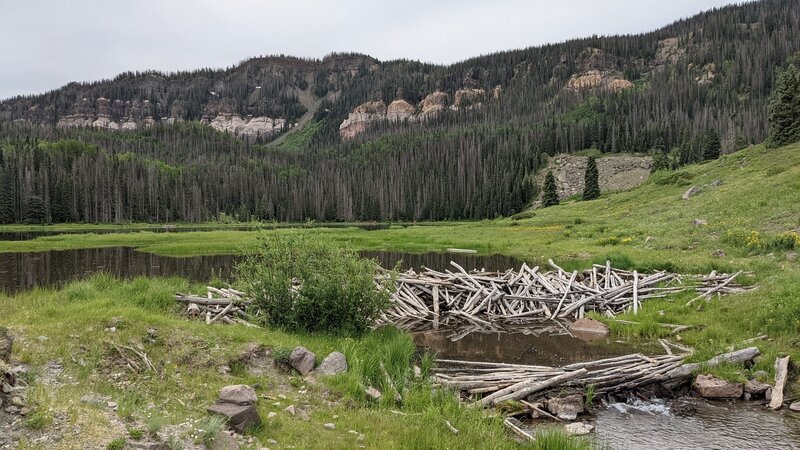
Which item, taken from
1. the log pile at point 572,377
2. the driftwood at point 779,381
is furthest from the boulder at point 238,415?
the driftwood at point 779,381

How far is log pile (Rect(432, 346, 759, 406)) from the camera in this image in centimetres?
1251

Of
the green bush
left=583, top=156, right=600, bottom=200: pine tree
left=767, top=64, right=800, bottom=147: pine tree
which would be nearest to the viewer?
the green bush

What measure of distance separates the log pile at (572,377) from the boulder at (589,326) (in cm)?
529

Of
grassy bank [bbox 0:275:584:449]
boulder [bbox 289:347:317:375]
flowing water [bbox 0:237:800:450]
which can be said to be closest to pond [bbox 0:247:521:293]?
flowing water [bbox 0:237:800:450]

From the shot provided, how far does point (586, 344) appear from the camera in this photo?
60.8 ft

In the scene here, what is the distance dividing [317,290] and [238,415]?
22.9 feet

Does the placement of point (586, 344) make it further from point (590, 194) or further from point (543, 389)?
point (590, 194)

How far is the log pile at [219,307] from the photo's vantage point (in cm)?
1775

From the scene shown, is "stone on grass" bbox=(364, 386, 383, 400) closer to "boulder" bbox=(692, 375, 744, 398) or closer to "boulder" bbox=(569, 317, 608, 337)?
"boulder" bbox=(692, 375, 744, 398)

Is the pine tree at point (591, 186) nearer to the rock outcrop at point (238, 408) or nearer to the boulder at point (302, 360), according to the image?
the boulder at point (302, 360)

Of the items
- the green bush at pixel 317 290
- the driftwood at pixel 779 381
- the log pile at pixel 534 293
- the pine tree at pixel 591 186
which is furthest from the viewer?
the pine tree at pixel 591 186

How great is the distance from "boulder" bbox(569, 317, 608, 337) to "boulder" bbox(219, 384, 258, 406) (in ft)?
50.6

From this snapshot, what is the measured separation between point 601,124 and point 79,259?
176726 millimetres

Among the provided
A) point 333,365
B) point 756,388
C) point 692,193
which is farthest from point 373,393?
point 692,193
